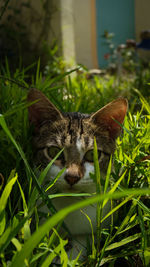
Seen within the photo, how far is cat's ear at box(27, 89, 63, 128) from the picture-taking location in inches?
43.4

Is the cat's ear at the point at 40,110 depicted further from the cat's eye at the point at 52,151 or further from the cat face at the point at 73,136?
the cat's eye at the point at 52,151

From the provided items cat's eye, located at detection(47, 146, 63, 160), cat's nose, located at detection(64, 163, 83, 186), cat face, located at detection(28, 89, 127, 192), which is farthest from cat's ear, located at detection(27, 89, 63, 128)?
cat's nose, located at detection(64, 163, 83, 186)

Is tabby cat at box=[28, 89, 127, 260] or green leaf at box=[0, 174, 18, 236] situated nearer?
green leaf at box=[0, 174, 18, 236]

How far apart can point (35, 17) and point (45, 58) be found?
35.3 inches

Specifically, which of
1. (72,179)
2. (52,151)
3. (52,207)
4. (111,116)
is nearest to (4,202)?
(52,207)

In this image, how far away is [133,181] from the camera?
1131 mm

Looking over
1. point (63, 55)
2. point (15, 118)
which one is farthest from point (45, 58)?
point (15, 118)

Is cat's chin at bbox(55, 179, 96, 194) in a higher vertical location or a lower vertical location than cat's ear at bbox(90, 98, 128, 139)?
lower

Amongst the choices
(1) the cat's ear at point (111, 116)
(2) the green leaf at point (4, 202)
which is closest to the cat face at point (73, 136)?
(1) the cat's ear at point (111, 116)

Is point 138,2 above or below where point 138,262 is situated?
above

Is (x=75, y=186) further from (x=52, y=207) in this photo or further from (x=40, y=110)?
(x=40, y=110)

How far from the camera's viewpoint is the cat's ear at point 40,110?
1.10 metres

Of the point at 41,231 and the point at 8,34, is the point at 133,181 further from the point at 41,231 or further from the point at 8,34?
the point at 8,34

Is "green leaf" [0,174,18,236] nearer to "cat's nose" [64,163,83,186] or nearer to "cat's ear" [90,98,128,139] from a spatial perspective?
"cat's nose" [64,163,83,186]
